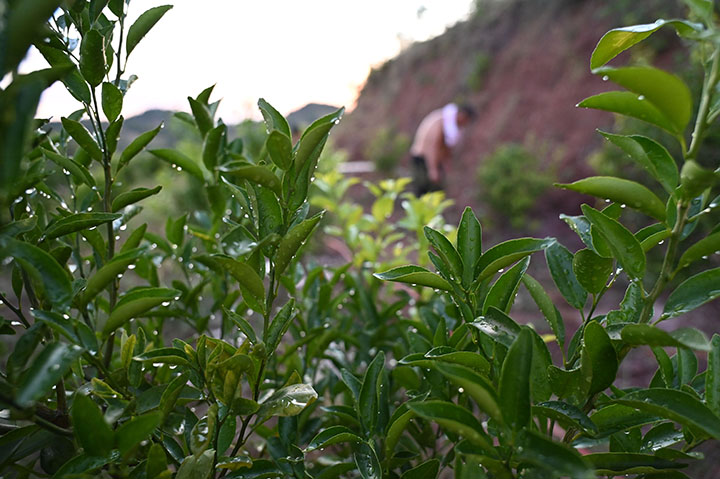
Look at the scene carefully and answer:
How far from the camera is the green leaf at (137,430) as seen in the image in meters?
0.35

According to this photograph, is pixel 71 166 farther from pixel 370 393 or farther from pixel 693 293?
pixel 693 293

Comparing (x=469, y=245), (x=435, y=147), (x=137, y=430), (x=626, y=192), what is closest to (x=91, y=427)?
(x=137, y=430)

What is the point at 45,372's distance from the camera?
13.0 inches

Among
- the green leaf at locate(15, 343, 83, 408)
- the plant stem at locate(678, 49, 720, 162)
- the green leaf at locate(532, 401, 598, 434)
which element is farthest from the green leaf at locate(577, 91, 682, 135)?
the green leaf at locate(15, 343, 83, 408)

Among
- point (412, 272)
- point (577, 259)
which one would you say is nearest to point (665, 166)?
point (577, 259)

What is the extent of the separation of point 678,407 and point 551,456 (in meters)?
0.13

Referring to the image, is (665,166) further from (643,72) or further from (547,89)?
(547,89)

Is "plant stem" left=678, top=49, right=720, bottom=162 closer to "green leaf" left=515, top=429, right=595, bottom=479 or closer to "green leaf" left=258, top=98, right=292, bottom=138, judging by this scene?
"green leaf" left=515, top=429, right=595, bottom=479

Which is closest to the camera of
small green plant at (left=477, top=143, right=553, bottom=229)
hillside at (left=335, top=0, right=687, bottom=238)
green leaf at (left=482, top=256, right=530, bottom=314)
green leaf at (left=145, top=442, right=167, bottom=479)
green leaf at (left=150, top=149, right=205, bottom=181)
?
green leaf at (left=145, top=442, right=167, bottom=479)

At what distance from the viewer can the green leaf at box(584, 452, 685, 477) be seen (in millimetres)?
410

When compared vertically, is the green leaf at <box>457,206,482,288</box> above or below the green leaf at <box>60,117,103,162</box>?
below

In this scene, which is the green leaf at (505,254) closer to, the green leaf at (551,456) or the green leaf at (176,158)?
the green leaf at (551,456)

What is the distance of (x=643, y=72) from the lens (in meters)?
0.33

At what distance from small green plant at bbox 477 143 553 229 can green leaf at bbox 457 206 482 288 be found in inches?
173
